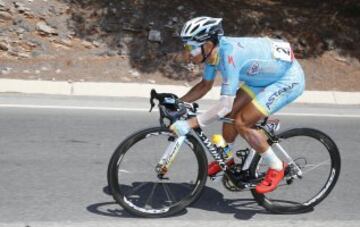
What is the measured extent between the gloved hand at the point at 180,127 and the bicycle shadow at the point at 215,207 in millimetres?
834

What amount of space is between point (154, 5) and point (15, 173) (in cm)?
872

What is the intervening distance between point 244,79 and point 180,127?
77cm

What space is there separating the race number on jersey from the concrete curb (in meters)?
5.84

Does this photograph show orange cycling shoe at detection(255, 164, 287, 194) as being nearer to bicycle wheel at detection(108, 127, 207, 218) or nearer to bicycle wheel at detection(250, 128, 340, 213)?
bicycle wheel at detection(250, 128, 340, 213)

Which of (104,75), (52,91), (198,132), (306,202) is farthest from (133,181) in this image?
(104,75)

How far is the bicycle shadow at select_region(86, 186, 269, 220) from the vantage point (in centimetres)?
625

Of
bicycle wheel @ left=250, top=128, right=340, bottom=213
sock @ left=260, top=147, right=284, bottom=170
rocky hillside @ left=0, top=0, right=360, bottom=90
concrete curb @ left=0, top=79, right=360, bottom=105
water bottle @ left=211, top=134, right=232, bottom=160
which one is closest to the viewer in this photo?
sock @ left=260, top=147, right=284, bottom=170

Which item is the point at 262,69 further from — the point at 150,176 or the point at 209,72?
the point at 150,176

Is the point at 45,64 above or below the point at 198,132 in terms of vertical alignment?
below

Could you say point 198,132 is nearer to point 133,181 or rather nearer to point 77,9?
point 133,181

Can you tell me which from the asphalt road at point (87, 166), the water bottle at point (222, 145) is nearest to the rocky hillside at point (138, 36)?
the asphalt road at point (87, 166)

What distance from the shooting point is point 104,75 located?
1293cm

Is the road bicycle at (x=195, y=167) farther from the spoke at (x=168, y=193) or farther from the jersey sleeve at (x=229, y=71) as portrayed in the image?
the jersey sleeve at (x=229, y=71)

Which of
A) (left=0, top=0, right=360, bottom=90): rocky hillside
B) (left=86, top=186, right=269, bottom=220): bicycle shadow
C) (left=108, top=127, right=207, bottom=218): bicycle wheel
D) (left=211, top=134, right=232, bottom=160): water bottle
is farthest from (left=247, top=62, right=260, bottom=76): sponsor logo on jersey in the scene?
(left=0, top=0, right=360, bottom=90): rocky hillside
